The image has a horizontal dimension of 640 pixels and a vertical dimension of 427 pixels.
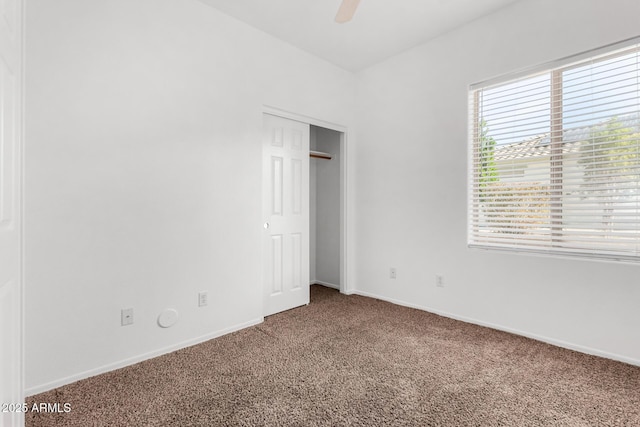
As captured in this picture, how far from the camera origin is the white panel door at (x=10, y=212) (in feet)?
3.26

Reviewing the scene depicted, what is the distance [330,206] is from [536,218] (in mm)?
2328

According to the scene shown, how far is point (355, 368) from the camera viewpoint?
2109 millimetres

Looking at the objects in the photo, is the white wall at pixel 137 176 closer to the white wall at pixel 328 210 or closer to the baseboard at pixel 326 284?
the white wall at pixel 328 210

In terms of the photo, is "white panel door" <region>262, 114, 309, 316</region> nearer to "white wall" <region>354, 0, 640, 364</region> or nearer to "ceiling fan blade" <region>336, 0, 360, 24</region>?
"white wall" <region>354, 0, 640, 364</region>

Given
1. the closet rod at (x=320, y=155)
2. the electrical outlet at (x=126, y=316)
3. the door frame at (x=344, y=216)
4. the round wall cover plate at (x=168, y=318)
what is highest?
the closet rod at (x=320, y=155)

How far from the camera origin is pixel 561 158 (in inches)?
96.7

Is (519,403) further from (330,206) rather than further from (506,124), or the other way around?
(330,206)

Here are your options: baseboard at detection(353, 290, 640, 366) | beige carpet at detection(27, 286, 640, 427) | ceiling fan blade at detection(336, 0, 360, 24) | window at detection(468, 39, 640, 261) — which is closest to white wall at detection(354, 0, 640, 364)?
baseboard at detection(353, 290, 640, 366)

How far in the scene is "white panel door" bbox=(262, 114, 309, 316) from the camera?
10.5ft

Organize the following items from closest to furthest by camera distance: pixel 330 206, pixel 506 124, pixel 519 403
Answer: pixel 519 403, pixel 506 124, pixel 330 206

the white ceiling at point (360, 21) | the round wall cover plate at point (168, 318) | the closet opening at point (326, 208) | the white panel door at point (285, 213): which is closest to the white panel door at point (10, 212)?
the round wall cover plate at point (168, 318)

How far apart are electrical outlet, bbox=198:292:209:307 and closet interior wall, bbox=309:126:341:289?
194 cm

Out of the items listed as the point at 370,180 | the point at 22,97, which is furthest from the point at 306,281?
the point at 22,97

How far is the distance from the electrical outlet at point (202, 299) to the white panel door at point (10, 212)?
1346 millimetres
